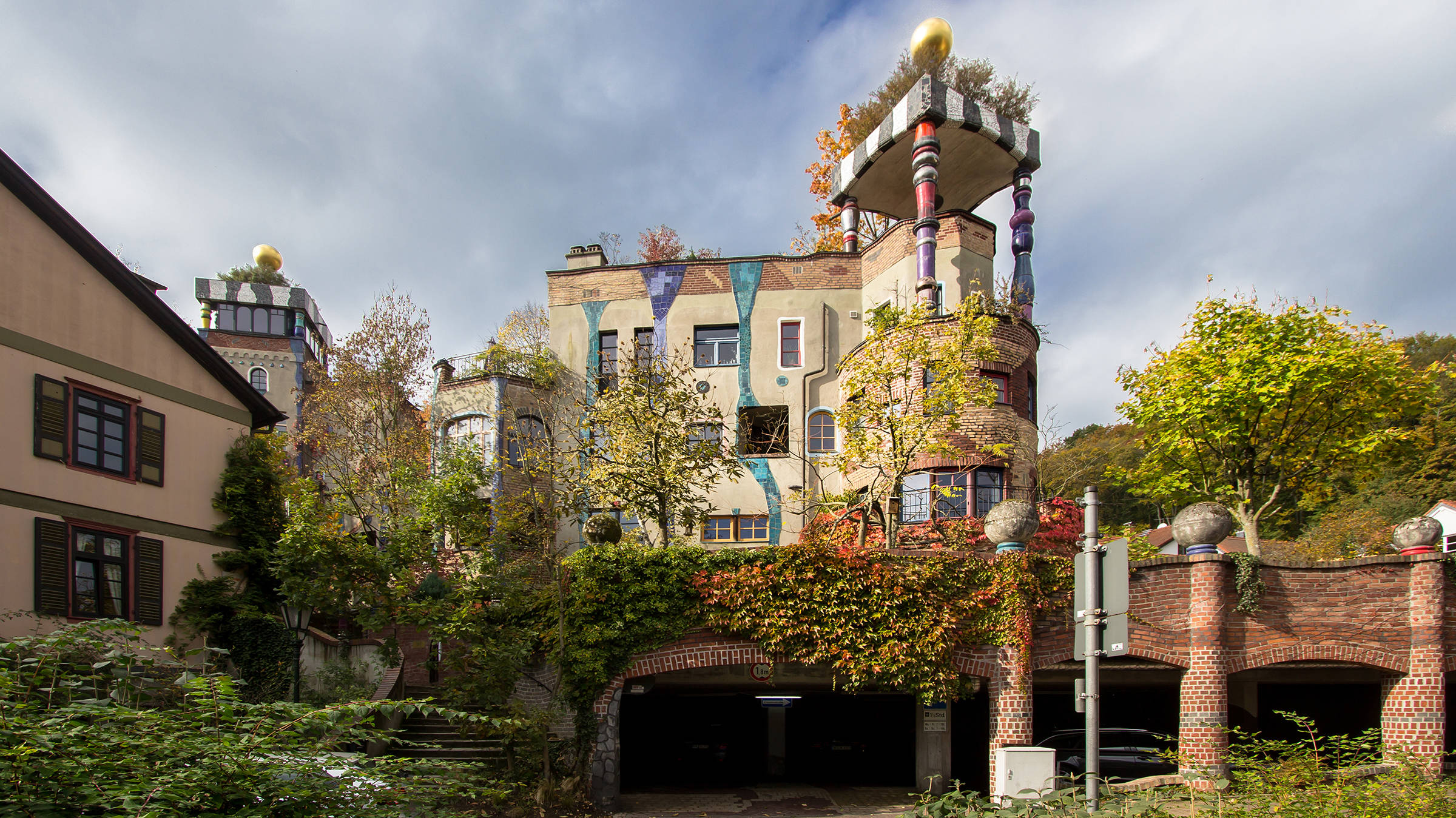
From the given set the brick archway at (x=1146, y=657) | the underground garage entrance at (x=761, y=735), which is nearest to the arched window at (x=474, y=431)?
the underground garage entrance at (x=761, y=735)

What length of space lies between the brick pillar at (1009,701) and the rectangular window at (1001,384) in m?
7.34

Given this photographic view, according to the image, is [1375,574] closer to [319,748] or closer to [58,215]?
[319,748]

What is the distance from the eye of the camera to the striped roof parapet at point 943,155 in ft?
72.0

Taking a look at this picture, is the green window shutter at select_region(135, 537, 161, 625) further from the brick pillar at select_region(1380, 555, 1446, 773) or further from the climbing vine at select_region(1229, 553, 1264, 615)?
the brick pillar at select_region(1380, 555, 1446, 773)

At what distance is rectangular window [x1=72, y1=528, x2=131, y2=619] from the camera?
573 inches

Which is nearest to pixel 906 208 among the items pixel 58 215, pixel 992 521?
pixel 992 521

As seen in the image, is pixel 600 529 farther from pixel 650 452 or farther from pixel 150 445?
pixel 150 445

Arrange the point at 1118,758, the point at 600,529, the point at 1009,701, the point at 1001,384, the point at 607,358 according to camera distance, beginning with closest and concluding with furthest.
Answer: the point at 1009,701, the point at 1118,758, the point at 600,529, the point at 1001,384, the point at 607,358

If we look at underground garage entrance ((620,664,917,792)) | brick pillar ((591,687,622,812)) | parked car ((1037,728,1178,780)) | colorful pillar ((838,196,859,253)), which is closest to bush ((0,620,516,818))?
brick pillar ((591,687,622,812))

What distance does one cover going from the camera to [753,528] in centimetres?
2288

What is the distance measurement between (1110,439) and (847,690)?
127 ft

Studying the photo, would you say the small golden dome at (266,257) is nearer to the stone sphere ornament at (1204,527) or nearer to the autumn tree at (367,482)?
the autumn tree at (367,482)

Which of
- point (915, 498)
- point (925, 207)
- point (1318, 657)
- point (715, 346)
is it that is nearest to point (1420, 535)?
point (1318, 657)

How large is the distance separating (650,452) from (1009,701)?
8.18m
